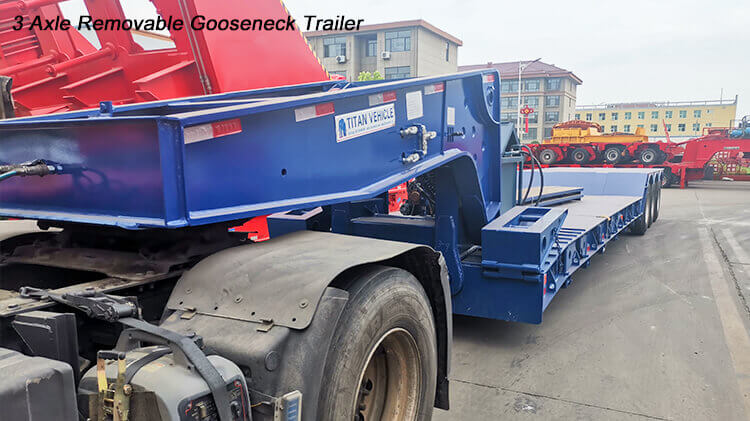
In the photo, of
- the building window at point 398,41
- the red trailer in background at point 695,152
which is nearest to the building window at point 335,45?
the building window at point 398,41

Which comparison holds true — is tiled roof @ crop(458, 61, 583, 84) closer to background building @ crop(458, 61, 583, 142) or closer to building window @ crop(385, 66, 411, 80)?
background building @ crop(458, 61, 583, 142)

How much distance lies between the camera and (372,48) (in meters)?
46.0

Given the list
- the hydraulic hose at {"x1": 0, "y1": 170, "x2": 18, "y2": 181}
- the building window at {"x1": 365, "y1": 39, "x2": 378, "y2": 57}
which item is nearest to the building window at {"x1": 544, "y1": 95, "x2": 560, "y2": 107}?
the building window at {"x1": 365, "y1": 39, "x2": 378, "y2": 57}

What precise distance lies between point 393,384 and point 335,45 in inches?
1793

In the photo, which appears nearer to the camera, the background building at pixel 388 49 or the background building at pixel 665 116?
the background building at pixel 388 49

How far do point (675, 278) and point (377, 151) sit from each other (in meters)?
5.86

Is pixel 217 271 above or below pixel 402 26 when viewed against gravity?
below

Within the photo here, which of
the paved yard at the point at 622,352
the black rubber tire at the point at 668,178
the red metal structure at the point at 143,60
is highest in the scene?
the red metal structure at the point at 143,60

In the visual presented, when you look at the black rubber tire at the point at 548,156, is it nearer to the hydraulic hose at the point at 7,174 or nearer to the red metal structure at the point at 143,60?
the red metal structure at the point at 143,60

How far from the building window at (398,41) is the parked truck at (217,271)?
1657 inches

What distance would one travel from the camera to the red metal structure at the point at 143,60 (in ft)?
11.7

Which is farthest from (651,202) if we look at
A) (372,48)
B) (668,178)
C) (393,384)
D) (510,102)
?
(510,102)

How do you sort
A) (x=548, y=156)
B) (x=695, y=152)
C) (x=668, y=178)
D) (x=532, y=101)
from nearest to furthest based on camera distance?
1. (x=695, y=152)
2. (x=668, y=178)
3. (x=548, y=156)
4. (x=532, y=101)

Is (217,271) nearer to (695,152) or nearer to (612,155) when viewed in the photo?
(695,152)
